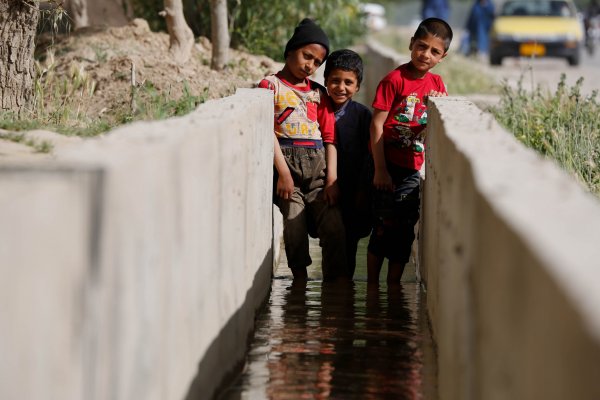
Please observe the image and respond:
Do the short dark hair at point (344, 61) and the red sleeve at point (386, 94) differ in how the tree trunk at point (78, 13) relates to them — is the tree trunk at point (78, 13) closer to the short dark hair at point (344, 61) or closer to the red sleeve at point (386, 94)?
the short dark hair at point (344, 61)

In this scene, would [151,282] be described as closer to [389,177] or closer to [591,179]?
[389,177]

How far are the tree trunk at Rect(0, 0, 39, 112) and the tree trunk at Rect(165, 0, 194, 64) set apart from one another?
3.28 m

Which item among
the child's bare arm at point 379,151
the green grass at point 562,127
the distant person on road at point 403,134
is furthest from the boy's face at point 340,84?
the green grass at point 562,127

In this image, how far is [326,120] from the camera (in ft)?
27.5

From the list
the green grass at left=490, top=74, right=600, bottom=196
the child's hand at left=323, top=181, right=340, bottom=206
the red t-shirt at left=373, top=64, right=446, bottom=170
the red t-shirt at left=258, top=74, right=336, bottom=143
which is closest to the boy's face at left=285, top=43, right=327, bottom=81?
the red t-shirt at left=258, top=74, right=336, bottom=143

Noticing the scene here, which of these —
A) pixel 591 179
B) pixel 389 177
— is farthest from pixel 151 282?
pixel 591 179

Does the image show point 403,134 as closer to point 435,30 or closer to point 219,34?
point 435,30

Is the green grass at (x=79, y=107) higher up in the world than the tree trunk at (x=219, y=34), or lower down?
lower down

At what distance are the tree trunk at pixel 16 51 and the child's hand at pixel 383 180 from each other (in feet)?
9.23

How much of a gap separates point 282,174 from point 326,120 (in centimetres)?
42

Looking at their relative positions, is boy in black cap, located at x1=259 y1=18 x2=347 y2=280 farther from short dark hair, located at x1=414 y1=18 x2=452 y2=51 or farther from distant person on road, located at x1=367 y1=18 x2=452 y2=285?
short dark hair, located at x1=414 y1=18 x2=452 y2=51

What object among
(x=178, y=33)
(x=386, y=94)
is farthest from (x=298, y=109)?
(x=178, y=33)

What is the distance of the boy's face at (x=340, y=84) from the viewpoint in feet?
27.4

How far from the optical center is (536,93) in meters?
13.1
